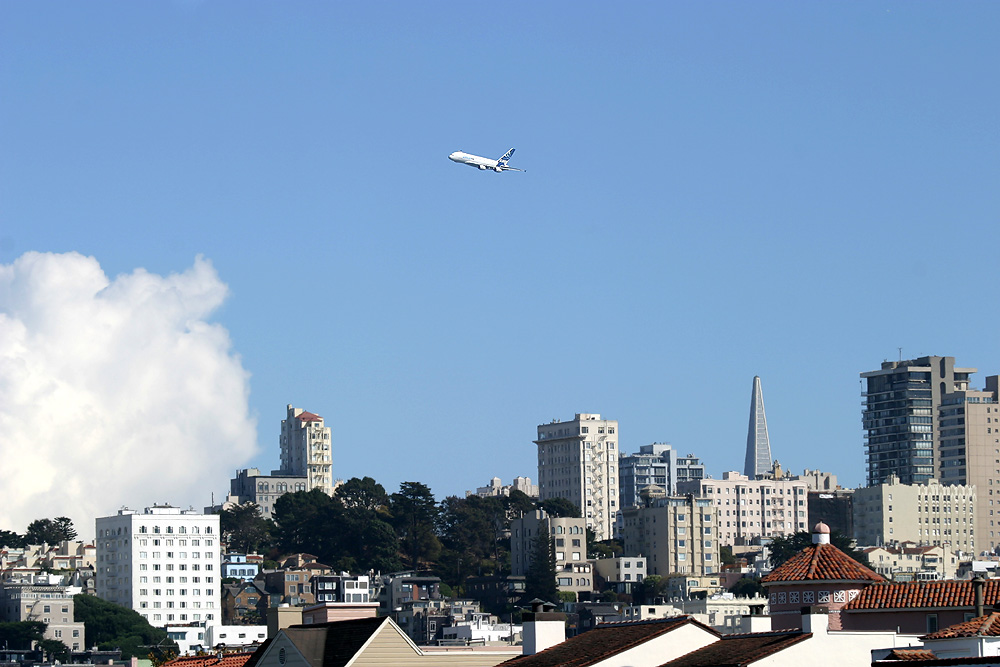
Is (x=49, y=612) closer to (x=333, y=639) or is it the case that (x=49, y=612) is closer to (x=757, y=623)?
(x=333, y=639)

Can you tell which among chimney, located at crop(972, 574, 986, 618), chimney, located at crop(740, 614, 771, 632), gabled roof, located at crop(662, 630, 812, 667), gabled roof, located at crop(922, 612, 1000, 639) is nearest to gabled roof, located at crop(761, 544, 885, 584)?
chimney, located at crop(972, 574, 986, 618)

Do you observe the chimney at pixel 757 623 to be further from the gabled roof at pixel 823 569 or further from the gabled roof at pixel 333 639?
the gabled roof at pixel 823 569

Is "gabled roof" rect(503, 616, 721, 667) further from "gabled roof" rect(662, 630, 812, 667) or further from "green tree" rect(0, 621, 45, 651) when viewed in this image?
"green tree" rect(0, 621, 45, 651)

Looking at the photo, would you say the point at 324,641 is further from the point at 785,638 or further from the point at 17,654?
the point at 17,654

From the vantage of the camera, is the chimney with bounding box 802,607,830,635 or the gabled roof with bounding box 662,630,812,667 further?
the chimney with bounding box 802,607,830,635

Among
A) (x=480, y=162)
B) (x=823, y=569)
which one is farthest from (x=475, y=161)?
(x=823, y=569)
